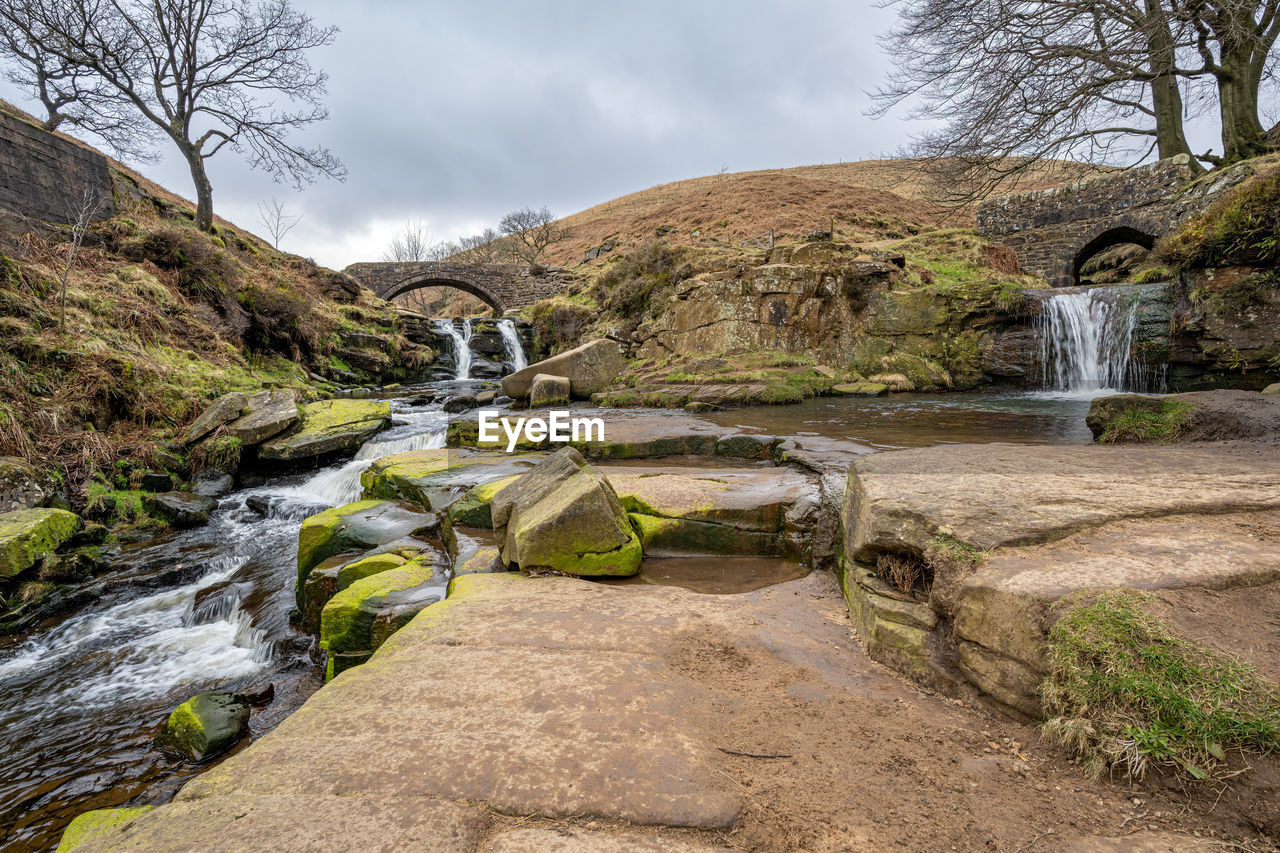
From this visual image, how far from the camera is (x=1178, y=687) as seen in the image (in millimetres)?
1391

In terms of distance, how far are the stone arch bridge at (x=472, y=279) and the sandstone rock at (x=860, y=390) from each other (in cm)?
1848

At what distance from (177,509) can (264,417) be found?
2.25 meters

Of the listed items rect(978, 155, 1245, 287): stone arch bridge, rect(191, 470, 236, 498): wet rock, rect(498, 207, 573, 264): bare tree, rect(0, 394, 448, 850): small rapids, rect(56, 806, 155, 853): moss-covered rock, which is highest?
rect(498, 207, 573, 264): bare tree

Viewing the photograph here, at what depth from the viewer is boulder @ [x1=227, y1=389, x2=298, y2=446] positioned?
7469 mm

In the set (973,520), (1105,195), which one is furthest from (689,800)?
(1105,195)

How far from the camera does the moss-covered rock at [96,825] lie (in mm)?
1343

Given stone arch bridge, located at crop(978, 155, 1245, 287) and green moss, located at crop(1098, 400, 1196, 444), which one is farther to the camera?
stone arch bridge, located at crop(978, 155, 1245, 287)

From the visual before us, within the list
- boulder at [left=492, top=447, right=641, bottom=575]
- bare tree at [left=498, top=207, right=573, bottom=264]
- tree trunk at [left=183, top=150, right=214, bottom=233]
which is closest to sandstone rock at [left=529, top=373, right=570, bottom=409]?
boulder at [left=492, top=447, right=641, bottom=575]

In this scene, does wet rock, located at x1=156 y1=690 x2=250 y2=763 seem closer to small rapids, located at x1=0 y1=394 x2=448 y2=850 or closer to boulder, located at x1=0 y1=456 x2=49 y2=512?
small rapids, located at x1=0 y1=394 x2=448 y2=850

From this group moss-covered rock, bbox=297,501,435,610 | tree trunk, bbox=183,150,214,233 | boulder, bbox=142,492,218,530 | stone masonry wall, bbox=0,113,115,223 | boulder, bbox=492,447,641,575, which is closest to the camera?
boulder, bbox=492,447,641,575

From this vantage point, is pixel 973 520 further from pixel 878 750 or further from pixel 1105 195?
pixel 1105 195

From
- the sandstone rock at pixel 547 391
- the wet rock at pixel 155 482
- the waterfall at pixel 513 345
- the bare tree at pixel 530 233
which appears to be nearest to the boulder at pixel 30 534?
the wet rock at pixel 155 482

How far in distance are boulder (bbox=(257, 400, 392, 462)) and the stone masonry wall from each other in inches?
298

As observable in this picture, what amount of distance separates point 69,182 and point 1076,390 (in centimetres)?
2148
